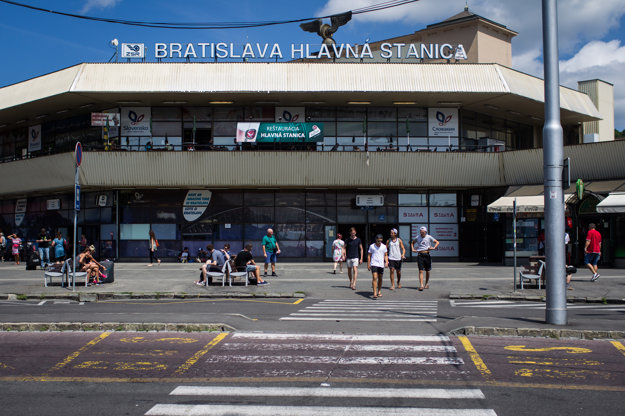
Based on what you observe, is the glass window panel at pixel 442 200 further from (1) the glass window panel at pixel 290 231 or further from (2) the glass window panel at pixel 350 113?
(1) the glass window panel at pixel 290 231

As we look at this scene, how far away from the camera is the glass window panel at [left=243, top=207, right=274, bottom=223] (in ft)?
106

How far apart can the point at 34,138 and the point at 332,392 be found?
120 feet

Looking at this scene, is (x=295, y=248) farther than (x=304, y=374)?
Yes

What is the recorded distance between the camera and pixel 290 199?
32.5 m

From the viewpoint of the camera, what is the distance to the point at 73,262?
17.7 meters

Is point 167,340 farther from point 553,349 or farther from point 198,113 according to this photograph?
point 198,113

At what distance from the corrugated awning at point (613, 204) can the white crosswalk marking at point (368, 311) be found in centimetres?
1296

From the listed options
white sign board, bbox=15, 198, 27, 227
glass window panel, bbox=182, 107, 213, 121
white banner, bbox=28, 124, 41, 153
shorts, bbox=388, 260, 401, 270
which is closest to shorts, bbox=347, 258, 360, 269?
shorts, bbox=388, 260, 401, 270

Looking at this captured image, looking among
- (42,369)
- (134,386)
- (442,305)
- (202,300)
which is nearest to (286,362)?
(134,386)

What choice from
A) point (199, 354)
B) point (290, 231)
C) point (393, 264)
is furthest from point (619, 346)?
point (290, 231)

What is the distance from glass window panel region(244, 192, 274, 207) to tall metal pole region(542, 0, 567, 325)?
74.0 ft

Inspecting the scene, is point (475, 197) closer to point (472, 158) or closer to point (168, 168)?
point (472, 158)

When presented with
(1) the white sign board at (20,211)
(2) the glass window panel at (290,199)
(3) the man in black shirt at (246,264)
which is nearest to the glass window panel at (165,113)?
(2) the glass window panel at (290,199)

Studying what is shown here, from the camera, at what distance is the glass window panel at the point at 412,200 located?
107 ft
